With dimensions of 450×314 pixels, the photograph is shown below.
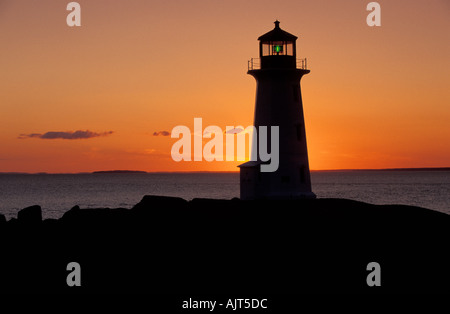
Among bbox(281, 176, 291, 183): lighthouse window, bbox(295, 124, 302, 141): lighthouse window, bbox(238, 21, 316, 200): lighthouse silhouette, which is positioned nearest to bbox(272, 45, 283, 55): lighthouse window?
bbox(238, 21, 316, 200): lighthouse silhouette

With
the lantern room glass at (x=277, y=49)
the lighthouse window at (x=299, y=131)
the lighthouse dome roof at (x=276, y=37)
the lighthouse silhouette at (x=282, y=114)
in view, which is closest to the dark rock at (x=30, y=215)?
the lighthouse silhouette at (x=282, y=114)

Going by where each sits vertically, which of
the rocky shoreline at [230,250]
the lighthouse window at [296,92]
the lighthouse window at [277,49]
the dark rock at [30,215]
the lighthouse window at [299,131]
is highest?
the lighthouse window at [277,49]

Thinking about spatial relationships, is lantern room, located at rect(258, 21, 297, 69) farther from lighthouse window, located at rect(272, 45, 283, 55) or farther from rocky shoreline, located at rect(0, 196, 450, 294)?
rocky shoreline, located at rect(0, 196, 450, 294)

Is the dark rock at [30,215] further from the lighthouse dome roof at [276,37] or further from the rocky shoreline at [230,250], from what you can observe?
the lighthouse dome roof at [276,37]

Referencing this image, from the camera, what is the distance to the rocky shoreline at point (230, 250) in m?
21.7

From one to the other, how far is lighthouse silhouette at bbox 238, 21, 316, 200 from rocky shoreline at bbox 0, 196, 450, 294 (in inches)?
189

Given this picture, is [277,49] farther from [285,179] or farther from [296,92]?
[285,179]

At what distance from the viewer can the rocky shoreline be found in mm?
21734

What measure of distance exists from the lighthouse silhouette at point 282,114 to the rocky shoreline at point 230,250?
15.7 feet

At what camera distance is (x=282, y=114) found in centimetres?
3188

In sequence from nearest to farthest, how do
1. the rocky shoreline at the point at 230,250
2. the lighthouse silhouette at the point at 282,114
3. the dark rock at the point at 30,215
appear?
1. the rocky shoreline at the point at 230,250
2. the dark rock at the point at 30,215
3. the lighthouse silhouette at the point at 282,114

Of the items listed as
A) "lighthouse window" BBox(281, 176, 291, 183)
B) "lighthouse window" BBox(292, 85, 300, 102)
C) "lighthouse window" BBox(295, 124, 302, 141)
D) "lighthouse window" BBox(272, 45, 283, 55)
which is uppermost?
"lighthouse window" BBox(272, 45, 283, 55)
